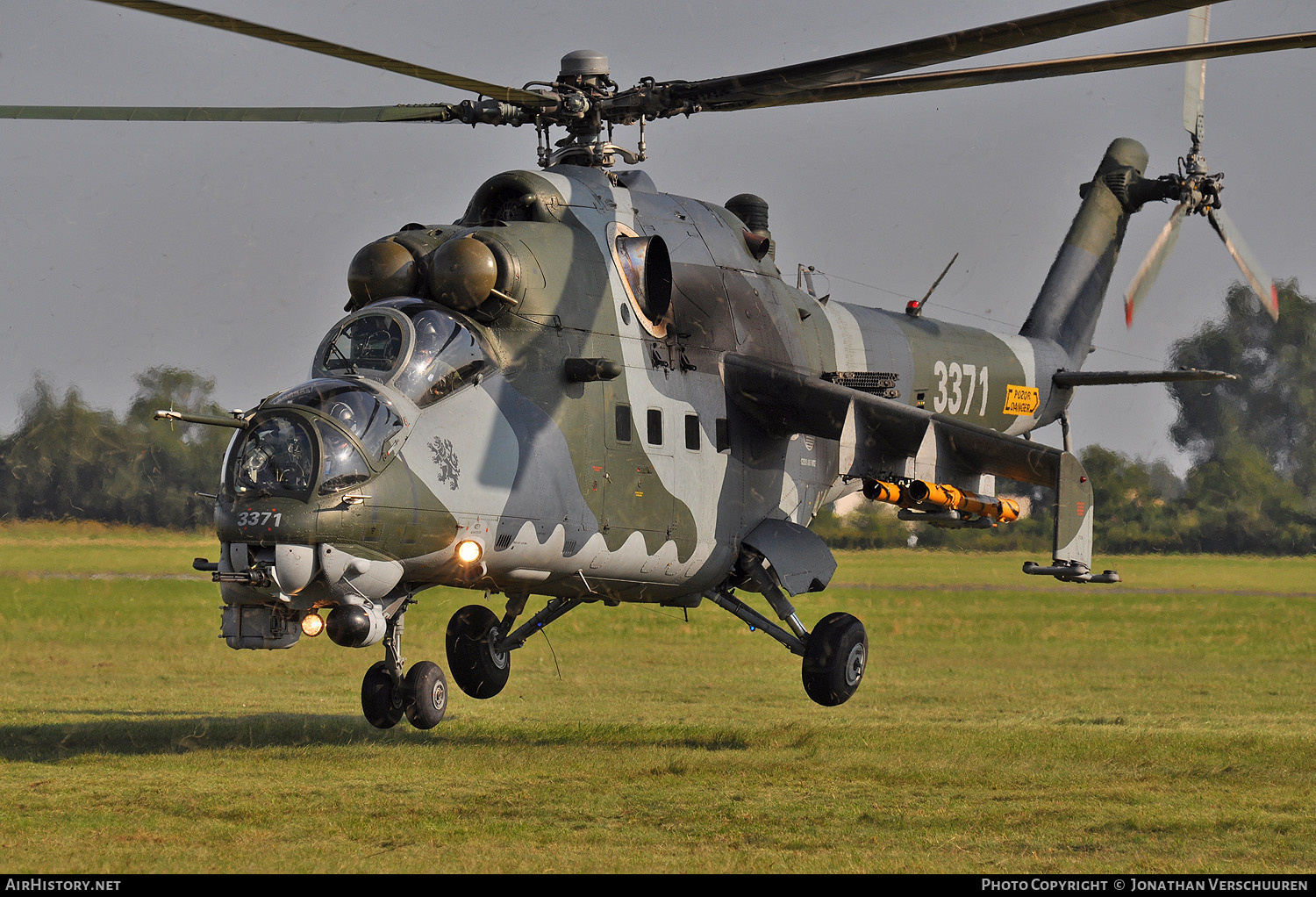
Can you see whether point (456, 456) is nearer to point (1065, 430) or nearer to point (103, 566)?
point (1065, 430)

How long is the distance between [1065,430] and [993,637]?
980 centimetres

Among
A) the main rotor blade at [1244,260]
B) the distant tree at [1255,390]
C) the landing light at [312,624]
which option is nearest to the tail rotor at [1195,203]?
the main rotor blade at [1244,260]

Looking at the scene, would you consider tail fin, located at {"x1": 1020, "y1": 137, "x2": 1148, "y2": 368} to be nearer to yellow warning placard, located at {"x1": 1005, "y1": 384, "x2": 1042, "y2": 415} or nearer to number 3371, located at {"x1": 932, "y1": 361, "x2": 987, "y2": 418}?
yellow warning placard, located at {"x1": 1005, "y1": 384, "x2": 1042, "y2": 415}

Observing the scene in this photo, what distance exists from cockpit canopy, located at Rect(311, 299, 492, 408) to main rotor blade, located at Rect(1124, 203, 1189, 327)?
8365mm

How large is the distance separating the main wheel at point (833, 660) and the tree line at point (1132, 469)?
31.0ft

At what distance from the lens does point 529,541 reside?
39.0ft

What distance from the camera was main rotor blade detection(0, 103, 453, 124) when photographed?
12.3m

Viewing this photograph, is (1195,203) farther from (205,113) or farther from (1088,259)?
(205,113)

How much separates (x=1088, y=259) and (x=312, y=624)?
42.4ft

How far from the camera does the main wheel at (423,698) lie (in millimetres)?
12156

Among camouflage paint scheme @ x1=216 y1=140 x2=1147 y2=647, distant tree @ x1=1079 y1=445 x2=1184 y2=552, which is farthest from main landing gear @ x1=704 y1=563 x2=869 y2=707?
distant tree @ x1=1079 y1=445 x2=1184 y2=552

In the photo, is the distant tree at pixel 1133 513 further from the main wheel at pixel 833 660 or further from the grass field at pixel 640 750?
the main wheel at pixel 833 660

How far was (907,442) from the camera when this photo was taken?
14273 mm

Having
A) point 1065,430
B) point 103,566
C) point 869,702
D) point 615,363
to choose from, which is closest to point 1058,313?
point 1065,430
